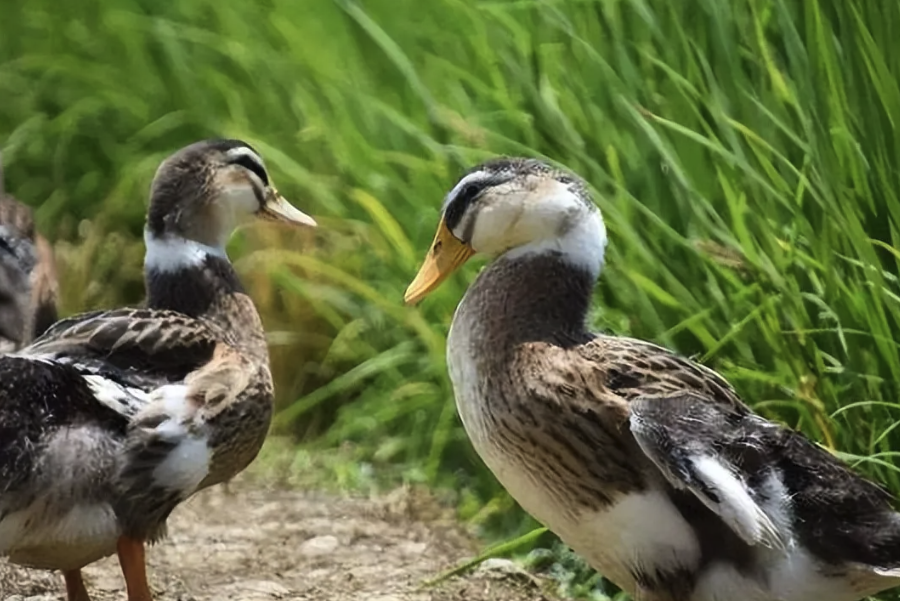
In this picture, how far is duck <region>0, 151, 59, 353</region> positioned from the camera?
492cm

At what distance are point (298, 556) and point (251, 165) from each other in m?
1.16

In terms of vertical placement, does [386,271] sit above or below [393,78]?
below

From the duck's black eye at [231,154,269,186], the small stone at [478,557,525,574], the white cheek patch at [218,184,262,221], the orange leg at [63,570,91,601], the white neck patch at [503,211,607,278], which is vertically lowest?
the small stone at [478,557,525,574]

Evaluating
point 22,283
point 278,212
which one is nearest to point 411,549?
point 278,212

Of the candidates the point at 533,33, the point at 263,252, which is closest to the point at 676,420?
the point at 533,33

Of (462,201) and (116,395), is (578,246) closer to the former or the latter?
(462,201)

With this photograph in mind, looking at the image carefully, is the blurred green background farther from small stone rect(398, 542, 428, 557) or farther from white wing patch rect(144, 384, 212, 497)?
white wing patch rect(144, 384, 212, 497)

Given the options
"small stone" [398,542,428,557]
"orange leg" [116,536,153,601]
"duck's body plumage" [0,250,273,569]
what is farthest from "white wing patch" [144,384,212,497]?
"small stone" [398,542,428,557]

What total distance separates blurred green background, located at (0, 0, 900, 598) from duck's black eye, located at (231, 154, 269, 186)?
79 centimetres

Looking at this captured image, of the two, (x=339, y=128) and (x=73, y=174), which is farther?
(x=73, y=174)

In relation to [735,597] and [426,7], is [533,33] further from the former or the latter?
[735,597]

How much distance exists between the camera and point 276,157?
6.23 metres

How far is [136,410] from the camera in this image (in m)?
3.79

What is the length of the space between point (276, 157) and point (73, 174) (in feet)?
4.38
